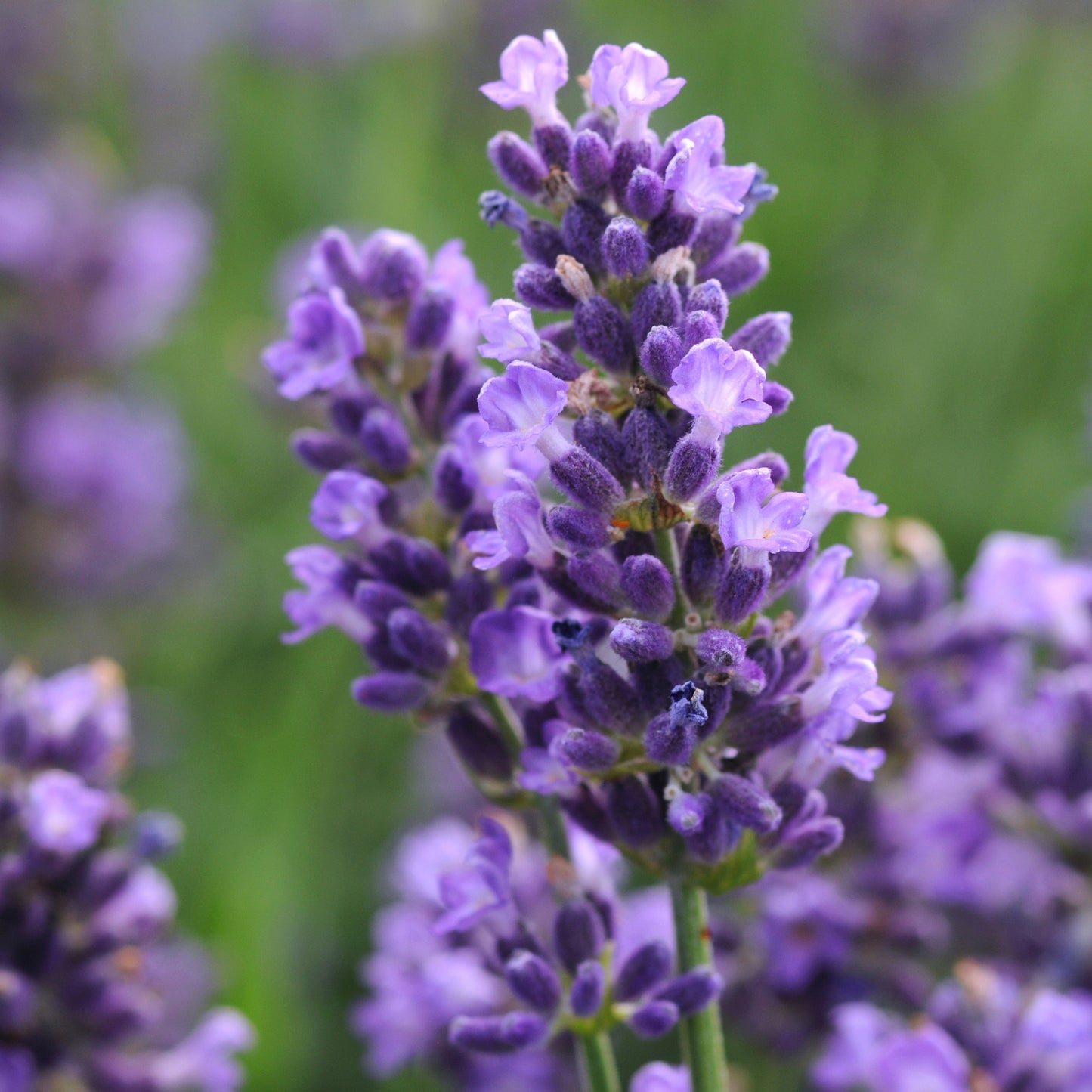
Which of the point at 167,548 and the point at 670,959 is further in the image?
the point at 167,548

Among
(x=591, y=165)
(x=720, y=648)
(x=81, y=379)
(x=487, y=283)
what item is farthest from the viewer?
(x=487, y=283)

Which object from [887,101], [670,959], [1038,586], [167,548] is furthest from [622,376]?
[887,101]

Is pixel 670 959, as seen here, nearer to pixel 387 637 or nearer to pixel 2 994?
pixel 387 637

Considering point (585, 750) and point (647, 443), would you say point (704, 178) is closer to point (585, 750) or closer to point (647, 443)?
point (647, 443)

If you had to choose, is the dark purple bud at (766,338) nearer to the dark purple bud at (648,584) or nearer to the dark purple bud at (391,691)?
the dark purple bud at (648,584)

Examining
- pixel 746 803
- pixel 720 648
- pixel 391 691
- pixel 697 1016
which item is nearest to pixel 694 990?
pixel 697 1016
